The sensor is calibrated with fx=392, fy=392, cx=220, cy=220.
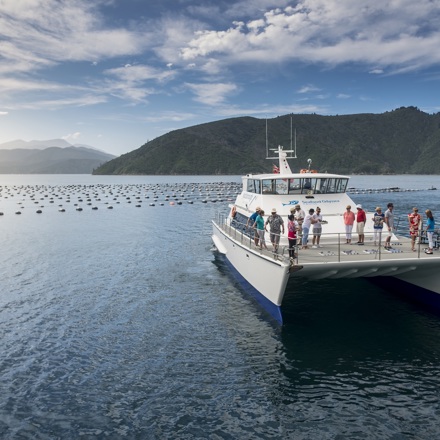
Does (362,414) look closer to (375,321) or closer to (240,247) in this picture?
(375,321)

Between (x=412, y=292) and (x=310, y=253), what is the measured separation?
5736mm

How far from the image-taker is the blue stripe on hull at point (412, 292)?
1662 centimetres

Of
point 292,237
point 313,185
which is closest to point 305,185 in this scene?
Result: point 313,185

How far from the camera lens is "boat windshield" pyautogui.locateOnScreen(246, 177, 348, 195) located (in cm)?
2156

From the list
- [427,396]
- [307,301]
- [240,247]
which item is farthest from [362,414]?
[240,247]

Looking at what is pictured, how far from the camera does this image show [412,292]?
1800cm

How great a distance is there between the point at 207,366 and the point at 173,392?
1.76m

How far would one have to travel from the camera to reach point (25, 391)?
1128 centimetres

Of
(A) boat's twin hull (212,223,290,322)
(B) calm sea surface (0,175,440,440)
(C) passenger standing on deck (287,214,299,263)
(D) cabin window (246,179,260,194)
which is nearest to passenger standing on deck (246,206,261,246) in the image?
(A) boat's twin hull (212,223,290,322)

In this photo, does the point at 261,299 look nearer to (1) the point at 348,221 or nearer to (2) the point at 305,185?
(1) the point at 348,221

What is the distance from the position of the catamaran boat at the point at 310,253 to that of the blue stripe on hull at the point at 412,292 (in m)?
0.06

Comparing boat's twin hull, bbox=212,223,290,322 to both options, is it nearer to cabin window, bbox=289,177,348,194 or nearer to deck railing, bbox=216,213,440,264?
deck railing, bbox=216,213,440,264

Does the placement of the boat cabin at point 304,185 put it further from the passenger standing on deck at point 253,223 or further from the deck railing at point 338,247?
the passenger standing on deck at point 253,223

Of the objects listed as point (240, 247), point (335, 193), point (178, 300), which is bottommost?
point (178, 300)
